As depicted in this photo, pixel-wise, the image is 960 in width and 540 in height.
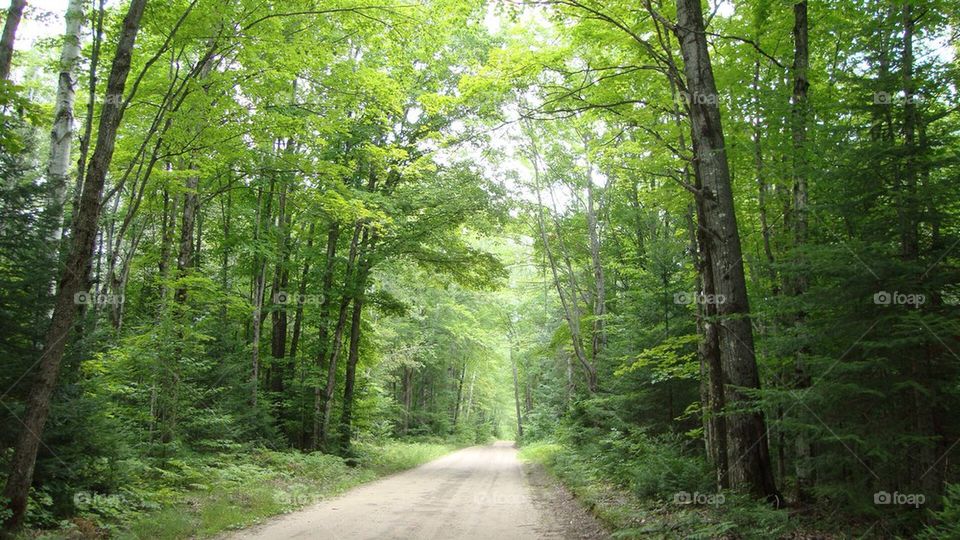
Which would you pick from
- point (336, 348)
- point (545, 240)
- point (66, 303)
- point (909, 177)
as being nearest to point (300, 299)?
point (336, 348)

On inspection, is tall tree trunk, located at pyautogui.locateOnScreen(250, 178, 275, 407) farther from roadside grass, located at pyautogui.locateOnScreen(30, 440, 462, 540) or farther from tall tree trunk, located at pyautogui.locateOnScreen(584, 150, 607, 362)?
tall tree trunk, located at pyautogui.locateOnScreen(584, 150, 607, 362)

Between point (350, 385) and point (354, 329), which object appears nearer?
point (350, 385)

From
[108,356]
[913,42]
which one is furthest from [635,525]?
[108,356]

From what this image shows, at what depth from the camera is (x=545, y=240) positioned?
61.2 feet

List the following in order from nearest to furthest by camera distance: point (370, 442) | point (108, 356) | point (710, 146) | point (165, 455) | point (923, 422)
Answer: point (923, 422) < point (710, 146) < point (108, 356) < point (165, 455) < point (370, 442)

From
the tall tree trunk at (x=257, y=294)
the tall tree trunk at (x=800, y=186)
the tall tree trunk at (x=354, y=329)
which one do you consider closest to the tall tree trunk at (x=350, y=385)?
the tall tree trunk at (x=354, y=329)

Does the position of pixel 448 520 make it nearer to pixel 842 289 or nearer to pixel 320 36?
pixel 842 289

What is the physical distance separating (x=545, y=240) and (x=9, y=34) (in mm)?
14499

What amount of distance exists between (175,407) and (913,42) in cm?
1297

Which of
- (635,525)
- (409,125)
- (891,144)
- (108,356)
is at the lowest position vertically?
(635,525)

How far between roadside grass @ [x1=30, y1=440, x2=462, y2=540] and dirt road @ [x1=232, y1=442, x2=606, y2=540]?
1.59 feet

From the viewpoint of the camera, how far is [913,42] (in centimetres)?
621

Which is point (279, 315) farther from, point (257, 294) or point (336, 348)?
point (336, 348)

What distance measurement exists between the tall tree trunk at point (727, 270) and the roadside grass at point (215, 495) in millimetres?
7124
